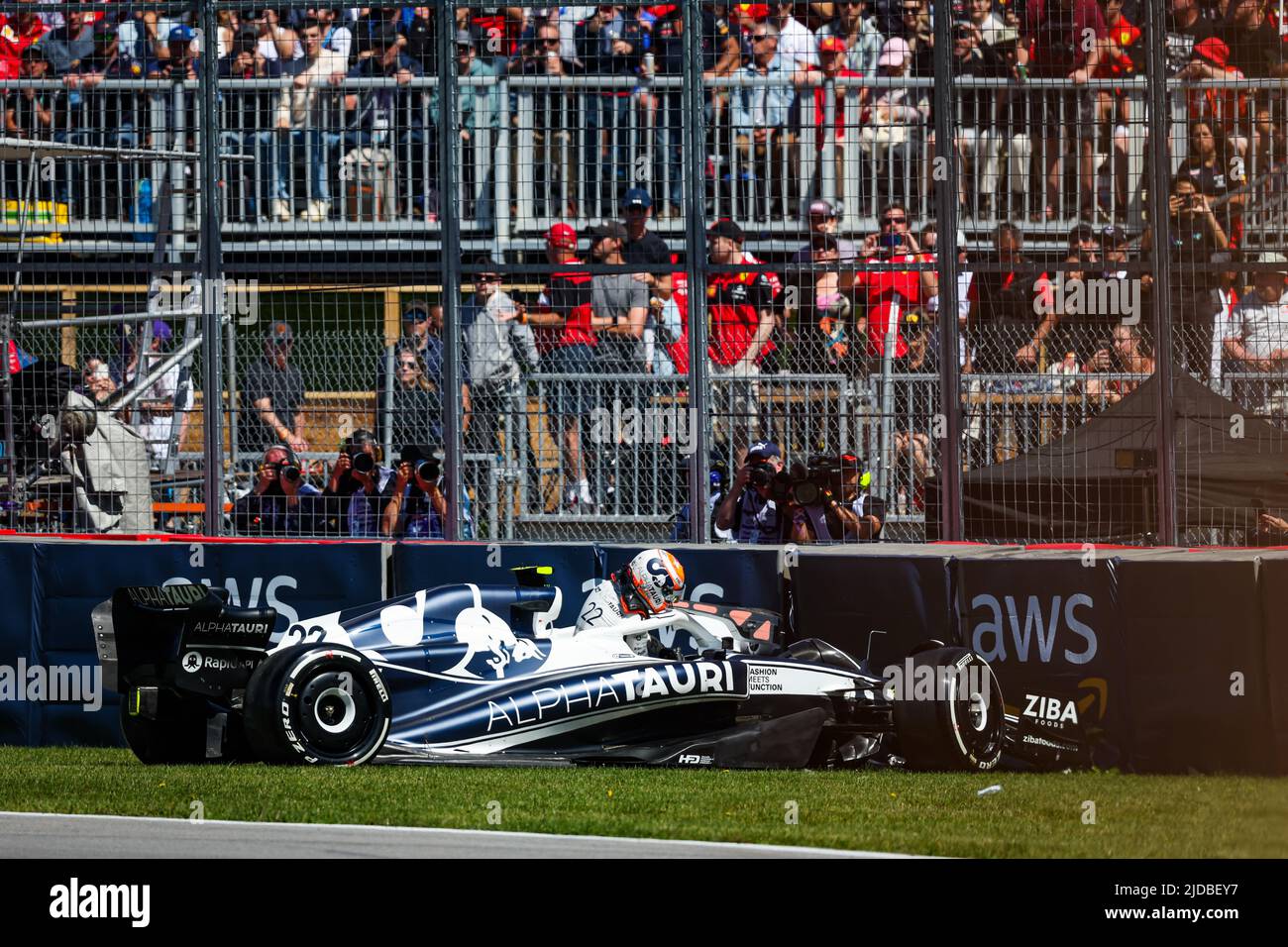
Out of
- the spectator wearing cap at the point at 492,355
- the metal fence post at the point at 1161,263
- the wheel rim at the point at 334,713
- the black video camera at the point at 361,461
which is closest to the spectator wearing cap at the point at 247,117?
the spectator wearing cap at the point at 492,355

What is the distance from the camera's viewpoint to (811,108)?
1213 centimetres

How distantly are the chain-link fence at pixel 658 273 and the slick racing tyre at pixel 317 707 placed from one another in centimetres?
253

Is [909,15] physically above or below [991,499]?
above

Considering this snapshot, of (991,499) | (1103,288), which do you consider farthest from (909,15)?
(991,499)

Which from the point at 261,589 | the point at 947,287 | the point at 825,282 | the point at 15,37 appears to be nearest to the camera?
the point at 261,589

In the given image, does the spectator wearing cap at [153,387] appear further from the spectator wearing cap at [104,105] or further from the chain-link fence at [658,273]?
the spectator wearing cap at [104,105]

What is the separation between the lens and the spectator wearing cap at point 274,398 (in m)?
12.2

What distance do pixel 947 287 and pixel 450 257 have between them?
318 centimetres

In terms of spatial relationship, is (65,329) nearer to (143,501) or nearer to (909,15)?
(143,501)

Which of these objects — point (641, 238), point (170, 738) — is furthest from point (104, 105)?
point (170, 738)

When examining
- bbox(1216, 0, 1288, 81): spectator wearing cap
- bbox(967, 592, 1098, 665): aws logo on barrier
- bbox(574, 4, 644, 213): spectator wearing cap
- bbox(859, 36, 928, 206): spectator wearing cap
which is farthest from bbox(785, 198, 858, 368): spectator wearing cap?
bbox(1216, 0, 1288, 81): spectator wearing cap

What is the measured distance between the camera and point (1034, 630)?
10445 millimetres

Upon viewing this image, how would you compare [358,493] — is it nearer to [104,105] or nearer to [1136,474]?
[104,105]
